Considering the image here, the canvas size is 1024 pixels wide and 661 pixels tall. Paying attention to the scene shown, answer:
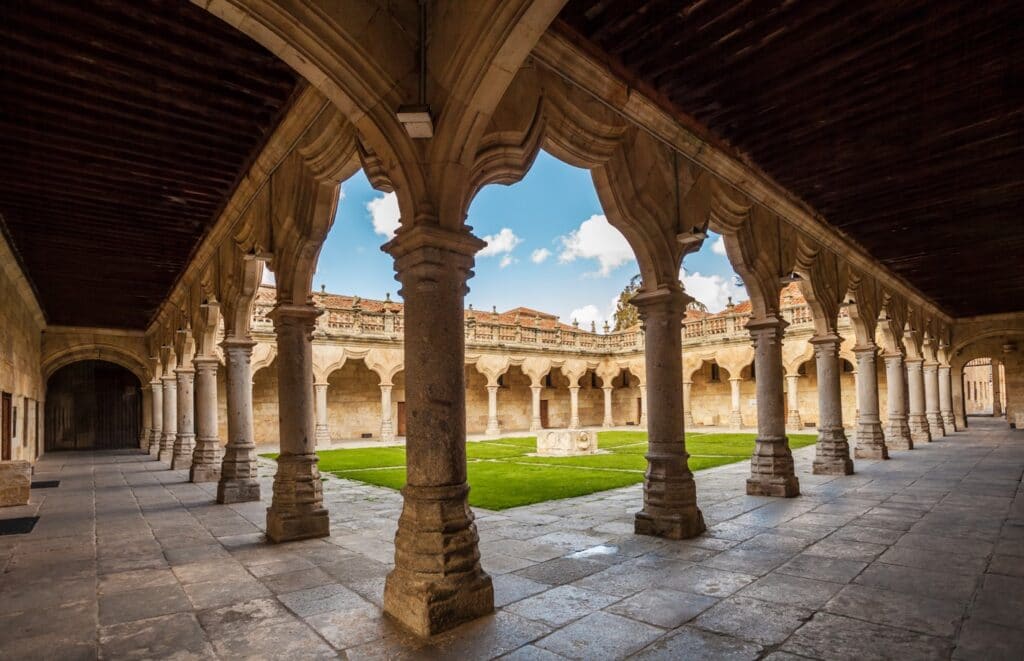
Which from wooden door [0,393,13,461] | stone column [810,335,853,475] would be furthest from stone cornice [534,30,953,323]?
wooden door [0,393,13,461]

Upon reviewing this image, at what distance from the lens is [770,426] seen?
25.1 ft

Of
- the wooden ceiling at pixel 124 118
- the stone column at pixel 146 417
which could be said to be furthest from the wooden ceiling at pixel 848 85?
the stone column at pixel 146 417

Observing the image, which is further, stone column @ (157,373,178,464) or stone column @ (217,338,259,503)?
stone column @ (157,373,178,464)

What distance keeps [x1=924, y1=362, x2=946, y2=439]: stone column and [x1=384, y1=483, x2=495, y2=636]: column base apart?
58.7 feet

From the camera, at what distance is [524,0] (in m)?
3.15

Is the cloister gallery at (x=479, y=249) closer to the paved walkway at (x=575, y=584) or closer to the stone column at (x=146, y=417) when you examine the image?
the paved walkway at (x=575, y=584)

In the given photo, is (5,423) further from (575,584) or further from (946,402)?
(946,402)

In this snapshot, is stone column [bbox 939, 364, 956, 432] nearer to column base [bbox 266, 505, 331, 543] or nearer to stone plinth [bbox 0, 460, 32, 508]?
column base [bbox 266, 505, 331, 543]

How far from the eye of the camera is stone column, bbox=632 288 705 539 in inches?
216

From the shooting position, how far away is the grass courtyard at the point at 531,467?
862 cm

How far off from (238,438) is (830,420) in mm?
8991

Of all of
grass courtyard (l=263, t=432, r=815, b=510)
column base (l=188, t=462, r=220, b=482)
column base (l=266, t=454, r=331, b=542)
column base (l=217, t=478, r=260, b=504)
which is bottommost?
grass courtyard (l=263, t=432, r=815, b=510)

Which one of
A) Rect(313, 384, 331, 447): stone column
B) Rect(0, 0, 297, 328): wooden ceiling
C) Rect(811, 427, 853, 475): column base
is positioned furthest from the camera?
Rect(313, 384, 331, 447): stone column

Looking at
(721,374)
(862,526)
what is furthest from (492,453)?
(721,374)
